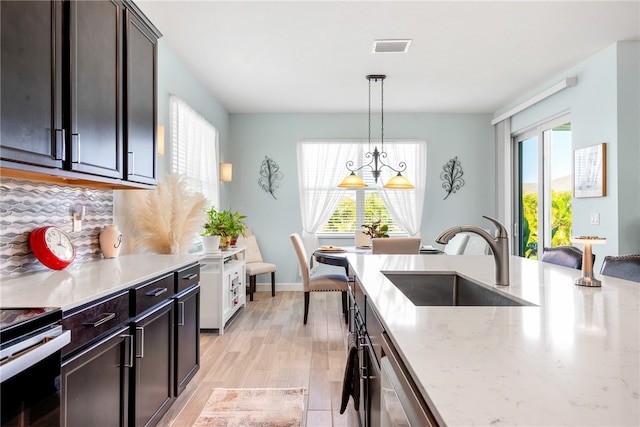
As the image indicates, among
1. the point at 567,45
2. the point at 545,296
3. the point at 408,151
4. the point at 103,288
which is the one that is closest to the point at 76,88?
the point at 103,288

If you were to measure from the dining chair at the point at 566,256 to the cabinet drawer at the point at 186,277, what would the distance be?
2207 millimetres

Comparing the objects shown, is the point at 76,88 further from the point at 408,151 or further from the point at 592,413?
the point at 408,151

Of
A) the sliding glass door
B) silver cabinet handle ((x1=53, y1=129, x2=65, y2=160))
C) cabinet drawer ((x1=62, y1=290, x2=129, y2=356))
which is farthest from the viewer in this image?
the sliding glass door

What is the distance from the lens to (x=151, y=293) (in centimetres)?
193

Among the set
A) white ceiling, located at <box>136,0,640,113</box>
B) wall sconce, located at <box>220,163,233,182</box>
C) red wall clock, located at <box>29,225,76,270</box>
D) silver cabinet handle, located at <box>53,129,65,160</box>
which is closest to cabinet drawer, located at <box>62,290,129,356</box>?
red wall clock, located at <box>29,225,76,270</box>

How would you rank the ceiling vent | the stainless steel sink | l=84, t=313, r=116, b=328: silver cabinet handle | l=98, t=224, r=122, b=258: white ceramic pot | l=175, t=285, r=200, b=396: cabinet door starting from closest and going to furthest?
l=84, t=313, r=116, b=328: silver cabinet handle, the stainless steel sink, l=175, t=285, r=200, b=396: cabinet door, l=98, t=224, r=122, b=258: white ceramic pot, the ceiling vent

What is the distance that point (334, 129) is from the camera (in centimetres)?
607

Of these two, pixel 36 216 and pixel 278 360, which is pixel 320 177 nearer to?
pixel 278 360

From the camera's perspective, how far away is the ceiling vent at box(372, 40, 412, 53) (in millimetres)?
3447

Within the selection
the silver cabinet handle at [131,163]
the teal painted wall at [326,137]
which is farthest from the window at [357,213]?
the silver cabinet handle at [131,163]

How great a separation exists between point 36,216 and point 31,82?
0.76 meters

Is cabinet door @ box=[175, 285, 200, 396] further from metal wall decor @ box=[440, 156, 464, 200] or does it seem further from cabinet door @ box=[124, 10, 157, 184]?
metal wall decor @ box=[440, 156, 464, 200]

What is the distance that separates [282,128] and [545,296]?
16.9ft

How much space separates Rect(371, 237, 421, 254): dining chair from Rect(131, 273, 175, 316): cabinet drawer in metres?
2.06
